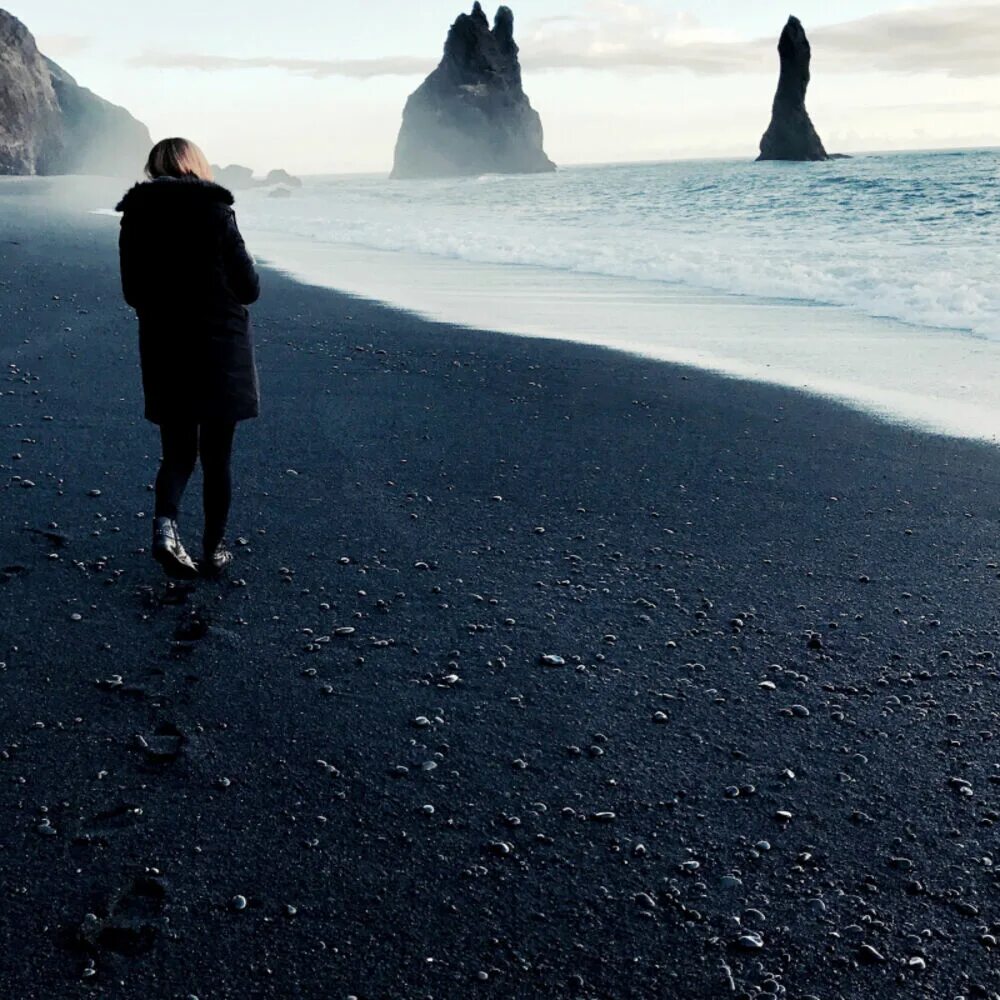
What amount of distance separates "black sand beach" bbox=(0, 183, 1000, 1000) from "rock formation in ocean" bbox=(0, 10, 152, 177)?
75132mm

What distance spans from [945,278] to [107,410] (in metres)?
12.0

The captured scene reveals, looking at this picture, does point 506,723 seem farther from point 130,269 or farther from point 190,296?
point 130,269

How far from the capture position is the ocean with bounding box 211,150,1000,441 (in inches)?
359

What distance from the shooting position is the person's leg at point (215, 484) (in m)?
4.70

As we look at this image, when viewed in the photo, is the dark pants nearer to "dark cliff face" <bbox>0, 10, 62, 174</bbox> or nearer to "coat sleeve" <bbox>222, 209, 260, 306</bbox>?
"coat sleeve" <bbox>222, 209, 260, 306</bbox>

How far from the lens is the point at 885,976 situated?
7.74 ft

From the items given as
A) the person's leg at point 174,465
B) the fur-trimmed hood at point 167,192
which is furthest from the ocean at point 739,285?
the fur-trimmed hood at point 167,192

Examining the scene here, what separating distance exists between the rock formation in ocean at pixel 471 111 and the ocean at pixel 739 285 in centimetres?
13102

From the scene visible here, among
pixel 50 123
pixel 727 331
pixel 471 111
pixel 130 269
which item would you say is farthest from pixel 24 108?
pixel 471 111

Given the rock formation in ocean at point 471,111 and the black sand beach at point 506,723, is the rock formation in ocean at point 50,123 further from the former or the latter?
the black sand beach at point 506,723

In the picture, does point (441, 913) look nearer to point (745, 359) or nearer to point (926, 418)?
point (926, 418)

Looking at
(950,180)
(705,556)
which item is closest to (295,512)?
(705,556)

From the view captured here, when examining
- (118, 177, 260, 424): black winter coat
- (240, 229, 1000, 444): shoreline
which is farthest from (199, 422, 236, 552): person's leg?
(240, 229, 1000, 444): shoreline

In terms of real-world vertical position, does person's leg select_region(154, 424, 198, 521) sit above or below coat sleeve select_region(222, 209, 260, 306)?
below
